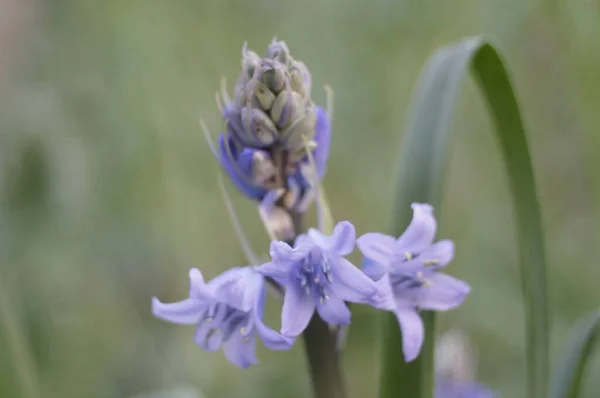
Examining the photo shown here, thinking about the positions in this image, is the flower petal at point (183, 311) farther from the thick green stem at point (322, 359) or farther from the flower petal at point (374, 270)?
the flower petal at point (374, 270)

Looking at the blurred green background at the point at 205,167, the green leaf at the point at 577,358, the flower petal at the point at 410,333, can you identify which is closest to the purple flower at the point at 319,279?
the flower petal at the point at 410,333

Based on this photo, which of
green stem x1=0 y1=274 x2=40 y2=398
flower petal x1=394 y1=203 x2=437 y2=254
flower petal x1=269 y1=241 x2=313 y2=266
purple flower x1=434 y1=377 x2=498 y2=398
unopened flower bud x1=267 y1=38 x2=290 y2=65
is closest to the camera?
flower petal x1=269 y1=241 x2=313 y2=266

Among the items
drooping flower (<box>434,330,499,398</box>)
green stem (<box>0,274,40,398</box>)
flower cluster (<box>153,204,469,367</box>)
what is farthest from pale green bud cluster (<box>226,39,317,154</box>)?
drooping flower (<box>434,330,499,398</box>)

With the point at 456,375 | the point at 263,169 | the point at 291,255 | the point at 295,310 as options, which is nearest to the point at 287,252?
the point at 291,255

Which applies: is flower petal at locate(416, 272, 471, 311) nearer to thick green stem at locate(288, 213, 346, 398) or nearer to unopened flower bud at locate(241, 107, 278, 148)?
thick green stem at locate(288, 213, 346, 398)

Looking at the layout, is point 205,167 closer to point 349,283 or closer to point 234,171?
point 234,171

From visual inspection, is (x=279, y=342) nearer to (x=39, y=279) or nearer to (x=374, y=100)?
(x=39, y=279)
